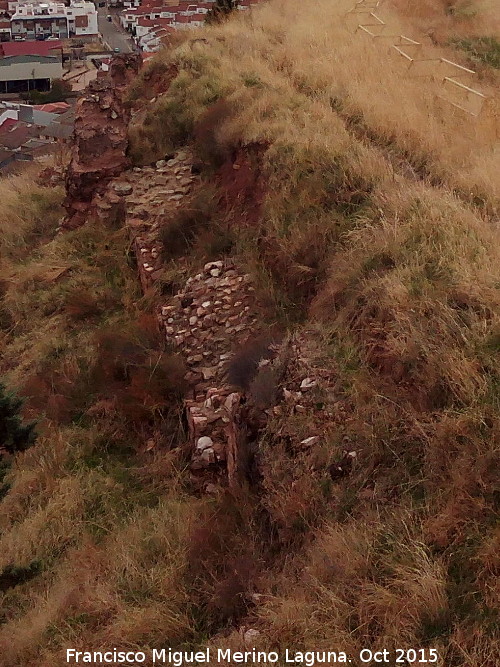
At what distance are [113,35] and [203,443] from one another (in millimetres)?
57164

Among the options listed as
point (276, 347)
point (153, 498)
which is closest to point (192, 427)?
point (153, 498)

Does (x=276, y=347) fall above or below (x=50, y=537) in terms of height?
above

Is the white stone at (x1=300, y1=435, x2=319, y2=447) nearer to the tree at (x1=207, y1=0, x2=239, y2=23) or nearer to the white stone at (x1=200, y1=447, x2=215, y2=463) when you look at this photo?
the white stone at (x1=200, y1=447, x2=215, y2=463)

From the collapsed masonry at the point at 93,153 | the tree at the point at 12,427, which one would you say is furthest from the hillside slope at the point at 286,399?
the collapsed masonry at the point at 93,153

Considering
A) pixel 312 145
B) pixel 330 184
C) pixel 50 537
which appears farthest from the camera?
pixel 312 145

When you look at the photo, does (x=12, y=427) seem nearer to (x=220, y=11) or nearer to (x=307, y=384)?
(x=307, y=384)

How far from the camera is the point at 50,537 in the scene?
445 cm

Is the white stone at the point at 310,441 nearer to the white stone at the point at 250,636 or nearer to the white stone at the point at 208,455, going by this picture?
the white stone at the point at 208,455

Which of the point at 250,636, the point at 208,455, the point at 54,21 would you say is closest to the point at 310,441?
the point at 208,455

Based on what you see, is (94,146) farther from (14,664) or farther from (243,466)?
(14,664)

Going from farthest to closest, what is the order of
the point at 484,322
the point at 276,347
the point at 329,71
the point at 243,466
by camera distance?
the point at 329,71 → the point at 276,347 → the point at 243,466 → the point at 484,322

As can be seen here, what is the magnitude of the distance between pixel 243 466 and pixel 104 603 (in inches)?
48.2

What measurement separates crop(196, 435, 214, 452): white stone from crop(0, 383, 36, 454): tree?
1.30m

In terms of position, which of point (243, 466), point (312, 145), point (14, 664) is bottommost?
point (14, 664)
